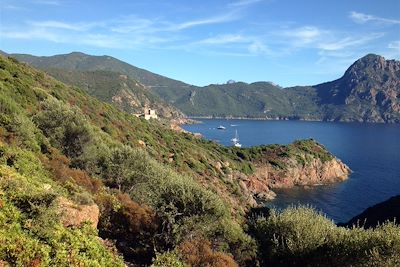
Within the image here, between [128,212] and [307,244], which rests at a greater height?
[128,212]

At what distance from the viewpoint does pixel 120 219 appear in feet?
77.5

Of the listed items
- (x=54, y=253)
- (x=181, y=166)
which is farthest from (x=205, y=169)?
(x=54, y=253)

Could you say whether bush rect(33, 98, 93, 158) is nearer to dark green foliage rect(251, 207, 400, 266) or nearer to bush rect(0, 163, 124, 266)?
dark green foliage rect(251, 207, 400, 266)

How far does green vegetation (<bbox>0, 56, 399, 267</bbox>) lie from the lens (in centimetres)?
1453

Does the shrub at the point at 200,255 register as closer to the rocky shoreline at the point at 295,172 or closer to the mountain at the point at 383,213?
the mountain at the point at 383,213

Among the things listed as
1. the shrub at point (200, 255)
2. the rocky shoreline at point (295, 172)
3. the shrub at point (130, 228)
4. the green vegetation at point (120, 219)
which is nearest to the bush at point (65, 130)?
the green vegetation at point (120, 219)

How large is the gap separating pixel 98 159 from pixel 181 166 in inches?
1431

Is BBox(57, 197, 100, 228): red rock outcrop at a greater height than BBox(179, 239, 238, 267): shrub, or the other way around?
BBox(57, 197, 100, 228): red rock outcrop

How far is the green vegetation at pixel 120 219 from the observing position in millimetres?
14531

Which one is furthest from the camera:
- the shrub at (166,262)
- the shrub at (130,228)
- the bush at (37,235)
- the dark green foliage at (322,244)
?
the dark green foliage at (322,244)

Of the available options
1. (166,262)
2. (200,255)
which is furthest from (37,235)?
(200,255)

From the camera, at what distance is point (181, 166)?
7206 cm

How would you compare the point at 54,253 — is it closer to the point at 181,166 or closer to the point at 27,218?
the point at 27,218

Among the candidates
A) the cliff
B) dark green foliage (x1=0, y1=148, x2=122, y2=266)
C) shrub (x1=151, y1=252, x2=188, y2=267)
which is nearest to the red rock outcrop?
dark green foliage (x1=0, y1=148, x2=122, y2=266)
